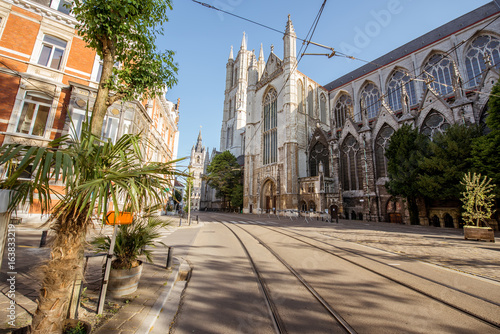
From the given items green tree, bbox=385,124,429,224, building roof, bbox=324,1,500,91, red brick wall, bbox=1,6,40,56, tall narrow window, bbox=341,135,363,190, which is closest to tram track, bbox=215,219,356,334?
red brick wall, bbox=1,6,40,56

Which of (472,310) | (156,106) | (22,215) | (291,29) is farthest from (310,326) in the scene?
(291,29)

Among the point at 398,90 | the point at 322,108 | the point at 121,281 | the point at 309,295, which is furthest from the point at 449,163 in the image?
the point at 322,108

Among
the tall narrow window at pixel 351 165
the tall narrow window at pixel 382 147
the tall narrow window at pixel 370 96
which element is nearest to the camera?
the tall narrow window at pixel 382 147

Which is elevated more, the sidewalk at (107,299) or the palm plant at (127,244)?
the palm plant at (127,244)

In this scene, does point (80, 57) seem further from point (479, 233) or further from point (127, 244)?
point (479, 233)

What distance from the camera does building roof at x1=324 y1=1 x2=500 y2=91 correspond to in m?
26.4

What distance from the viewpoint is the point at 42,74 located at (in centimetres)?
1054

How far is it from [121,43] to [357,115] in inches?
1449

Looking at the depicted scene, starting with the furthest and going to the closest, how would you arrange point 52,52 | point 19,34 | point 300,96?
point 300,96 < point 52,52 < point 19,34

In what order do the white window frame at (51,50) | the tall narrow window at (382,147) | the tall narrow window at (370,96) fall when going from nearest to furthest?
the white window frame at (51,50)
the tall narrow window at (382,147)
the tall narrow window at (370,96)

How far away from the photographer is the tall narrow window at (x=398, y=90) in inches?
1132

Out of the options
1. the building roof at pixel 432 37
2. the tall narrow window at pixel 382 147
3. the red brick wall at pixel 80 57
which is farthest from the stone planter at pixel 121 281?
the building roof at pixel 432 37

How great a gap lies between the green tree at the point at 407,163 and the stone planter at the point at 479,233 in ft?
29.9

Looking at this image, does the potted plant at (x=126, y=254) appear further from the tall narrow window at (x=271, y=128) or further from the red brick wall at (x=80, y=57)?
the tall narrow window at (x=271, y=128)
